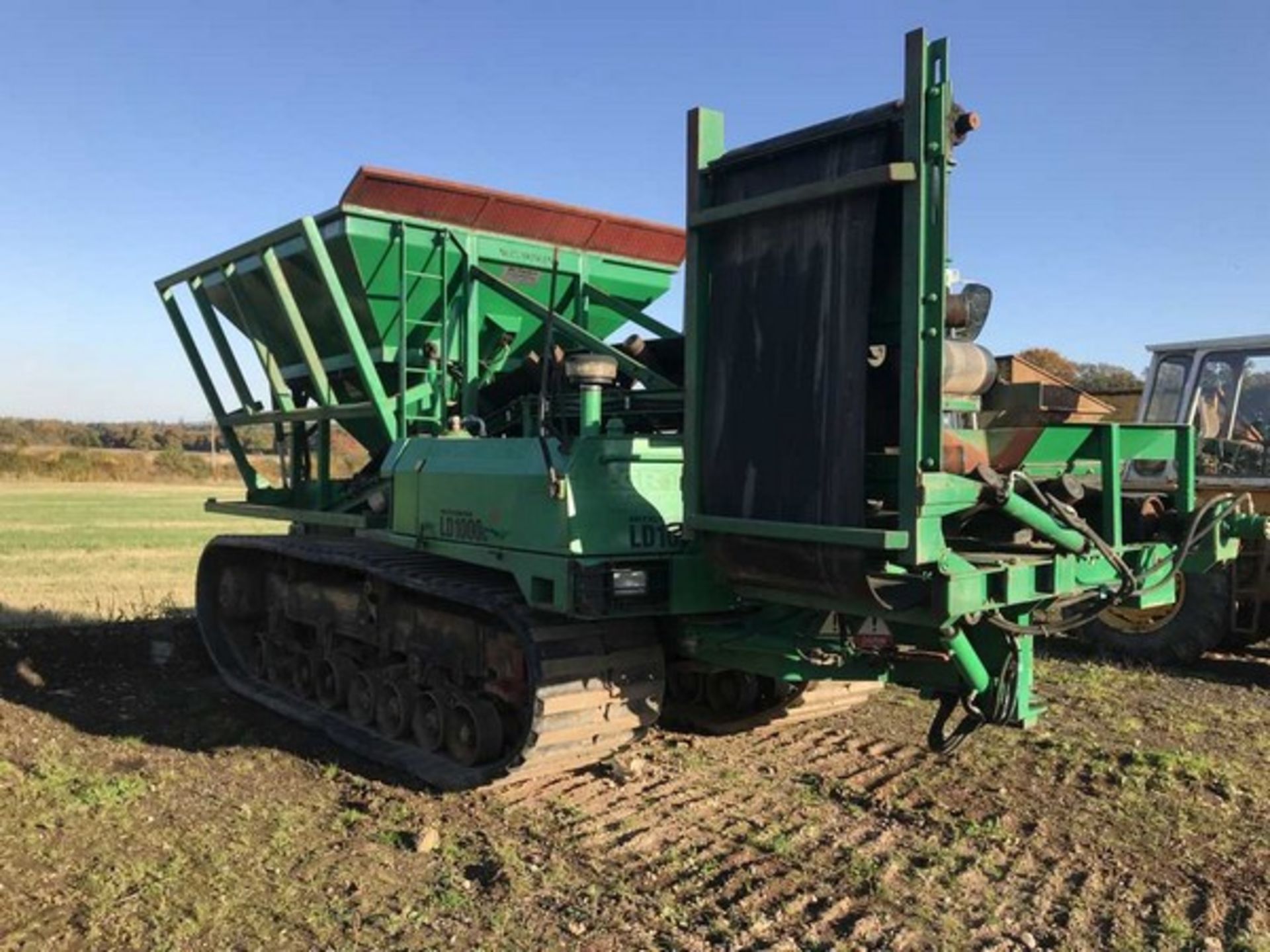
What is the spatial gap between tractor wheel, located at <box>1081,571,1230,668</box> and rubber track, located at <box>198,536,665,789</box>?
4992mm

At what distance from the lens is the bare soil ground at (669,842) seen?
3.79 m

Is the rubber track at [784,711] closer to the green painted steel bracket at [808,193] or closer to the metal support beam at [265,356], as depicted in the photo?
the green painted steel bracket at [808,193]

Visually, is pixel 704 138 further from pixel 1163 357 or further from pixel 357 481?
pixel 1163 357

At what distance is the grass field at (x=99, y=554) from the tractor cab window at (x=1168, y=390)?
9.24m

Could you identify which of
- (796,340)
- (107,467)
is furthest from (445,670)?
(107,467)

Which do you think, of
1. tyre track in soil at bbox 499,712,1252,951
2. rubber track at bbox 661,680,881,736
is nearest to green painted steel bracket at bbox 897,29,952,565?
tyre track in soil at bbox 499,712,1252,951

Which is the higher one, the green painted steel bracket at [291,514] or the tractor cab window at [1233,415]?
the tractor cab window at [1233,415]

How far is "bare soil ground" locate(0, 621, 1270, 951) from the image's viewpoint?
379 cm

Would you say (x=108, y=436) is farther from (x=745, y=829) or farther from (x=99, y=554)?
(x=745, y=829)

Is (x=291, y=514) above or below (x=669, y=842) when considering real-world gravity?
above

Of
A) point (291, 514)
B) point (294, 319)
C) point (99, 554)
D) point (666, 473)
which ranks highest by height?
point (294, 319)

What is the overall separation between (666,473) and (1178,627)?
5.82 m

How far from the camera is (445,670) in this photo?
5883 millimetres

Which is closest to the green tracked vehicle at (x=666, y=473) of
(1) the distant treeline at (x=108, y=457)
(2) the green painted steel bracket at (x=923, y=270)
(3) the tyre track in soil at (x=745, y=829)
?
(2) the green painted steel bracket at (x=923, y=270)
